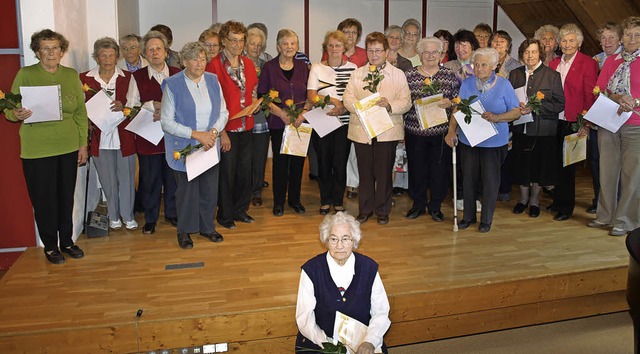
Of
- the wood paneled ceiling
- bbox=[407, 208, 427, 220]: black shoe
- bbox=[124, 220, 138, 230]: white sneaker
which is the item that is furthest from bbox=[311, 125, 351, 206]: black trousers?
the wood paneled ceiling

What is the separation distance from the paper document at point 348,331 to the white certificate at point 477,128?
2.38 m

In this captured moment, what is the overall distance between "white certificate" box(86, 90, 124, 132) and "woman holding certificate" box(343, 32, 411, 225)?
1.81 metres

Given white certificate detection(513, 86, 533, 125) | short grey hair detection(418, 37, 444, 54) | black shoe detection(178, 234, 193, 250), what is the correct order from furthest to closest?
white certificate detection(513, 86, 533, 125) < short grey hair detection(418, 37, 444, 54) < black shoe detection(178, 234, 193, 250)

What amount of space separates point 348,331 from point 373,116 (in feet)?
7.41

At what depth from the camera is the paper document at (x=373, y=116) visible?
16.0ft

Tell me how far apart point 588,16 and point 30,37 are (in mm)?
6043

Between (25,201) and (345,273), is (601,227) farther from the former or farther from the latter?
(25,201)

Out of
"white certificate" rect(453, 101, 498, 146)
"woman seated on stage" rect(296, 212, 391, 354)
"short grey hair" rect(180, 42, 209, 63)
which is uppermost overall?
"short grey hair" rect(180, 42, 209, 63)

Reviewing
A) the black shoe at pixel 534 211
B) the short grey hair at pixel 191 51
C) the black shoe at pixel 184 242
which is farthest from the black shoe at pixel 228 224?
the black shoe at pixel 534 211

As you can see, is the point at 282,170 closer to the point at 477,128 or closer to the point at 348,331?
the point at 477,128

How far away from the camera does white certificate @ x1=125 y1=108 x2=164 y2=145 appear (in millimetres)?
4891

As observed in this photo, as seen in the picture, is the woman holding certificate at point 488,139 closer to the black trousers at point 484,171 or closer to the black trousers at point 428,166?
the black trousers at point 484,171

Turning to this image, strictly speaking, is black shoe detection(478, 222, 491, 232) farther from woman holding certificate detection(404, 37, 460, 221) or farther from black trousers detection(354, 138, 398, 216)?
black trousers detection(354, 138, 398, 216)

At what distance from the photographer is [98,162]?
198 inches
